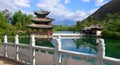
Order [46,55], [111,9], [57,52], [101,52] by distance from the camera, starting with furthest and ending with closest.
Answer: [111,9] < [46,55] < [57,52] < [101,52]

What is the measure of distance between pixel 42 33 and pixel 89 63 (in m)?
60.5

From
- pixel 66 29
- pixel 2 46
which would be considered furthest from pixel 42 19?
pixel 66 29

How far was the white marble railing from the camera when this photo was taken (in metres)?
5.54

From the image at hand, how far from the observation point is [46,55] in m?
8.12

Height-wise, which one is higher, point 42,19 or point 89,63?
point 42,19

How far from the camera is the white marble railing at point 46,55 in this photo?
5539 millimetres

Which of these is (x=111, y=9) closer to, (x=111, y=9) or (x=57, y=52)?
(x=111, y=9)

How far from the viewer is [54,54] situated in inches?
297

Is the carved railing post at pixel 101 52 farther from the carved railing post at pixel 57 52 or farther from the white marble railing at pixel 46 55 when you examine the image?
the carved railing post at pixel 57 52

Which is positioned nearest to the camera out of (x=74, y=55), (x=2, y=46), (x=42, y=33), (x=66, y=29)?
(x=74, y=55)

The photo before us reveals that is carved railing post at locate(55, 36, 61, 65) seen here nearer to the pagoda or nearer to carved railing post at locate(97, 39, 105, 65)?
carved railing post at locate(97, 39, 105, 65)

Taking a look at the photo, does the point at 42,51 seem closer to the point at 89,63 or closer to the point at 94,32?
the point at 89,63

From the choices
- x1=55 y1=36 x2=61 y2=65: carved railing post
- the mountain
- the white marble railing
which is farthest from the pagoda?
the mountain

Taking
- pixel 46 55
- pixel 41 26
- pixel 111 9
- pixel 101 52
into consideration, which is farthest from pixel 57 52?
pixel 111 9
